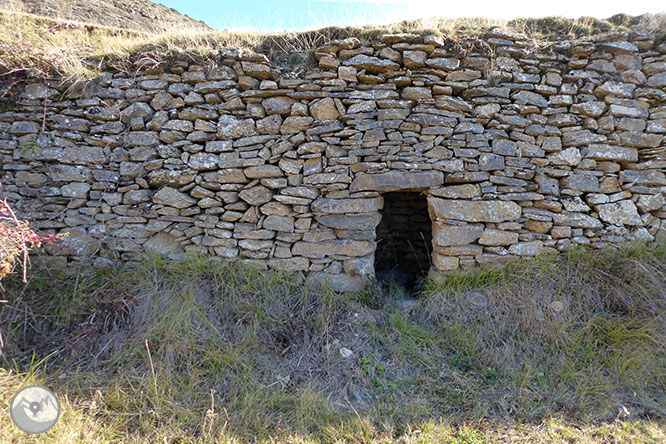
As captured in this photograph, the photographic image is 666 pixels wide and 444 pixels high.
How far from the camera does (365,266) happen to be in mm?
3334

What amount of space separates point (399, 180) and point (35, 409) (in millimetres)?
3301

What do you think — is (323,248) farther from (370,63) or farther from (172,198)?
(370,63)

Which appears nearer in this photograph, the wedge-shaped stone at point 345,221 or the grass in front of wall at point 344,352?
the grass in front of wall at point 344,352

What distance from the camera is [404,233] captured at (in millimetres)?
4816

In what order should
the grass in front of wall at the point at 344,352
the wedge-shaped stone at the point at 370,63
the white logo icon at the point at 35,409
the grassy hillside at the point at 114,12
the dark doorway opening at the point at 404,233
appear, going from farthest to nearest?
the grassy hillside at the point at 114,12
the dark doorway opening at the point at 404,233
the wedge-shaped stone at the point at 370,63
the grass in front of wall at the point at 344,352
the white logo icon at the point at 35,409

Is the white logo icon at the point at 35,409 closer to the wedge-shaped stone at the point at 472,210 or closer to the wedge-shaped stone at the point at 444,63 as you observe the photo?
the wedge-shaped stone at the point at 472,210

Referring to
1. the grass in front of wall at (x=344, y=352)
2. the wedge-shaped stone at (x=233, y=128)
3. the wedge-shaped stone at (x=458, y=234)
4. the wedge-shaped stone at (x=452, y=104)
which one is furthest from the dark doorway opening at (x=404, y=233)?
the wedge-shaped stone at (x=233, y=128)

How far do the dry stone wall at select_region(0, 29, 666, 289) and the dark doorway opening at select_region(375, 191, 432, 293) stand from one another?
4.43ft

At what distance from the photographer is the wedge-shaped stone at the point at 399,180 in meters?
3.19

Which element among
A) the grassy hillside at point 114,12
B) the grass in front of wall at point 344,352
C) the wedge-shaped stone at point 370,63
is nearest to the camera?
the grass in front of wall at point 344,352

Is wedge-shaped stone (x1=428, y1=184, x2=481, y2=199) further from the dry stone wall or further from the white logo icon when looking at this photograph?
the white logo icon

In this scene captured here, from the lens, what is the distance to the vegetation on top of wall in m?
3.26

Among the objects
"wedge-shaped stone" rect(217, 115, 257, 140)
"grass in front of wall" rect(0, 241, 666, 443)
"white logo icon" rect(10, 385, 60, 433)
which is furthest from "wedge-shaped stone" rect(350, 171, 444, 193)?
"white logo icon" rect(10, 385, 60, 433)

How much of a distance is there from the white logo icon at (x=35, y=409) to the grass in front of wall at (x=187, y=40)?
9.34ft
